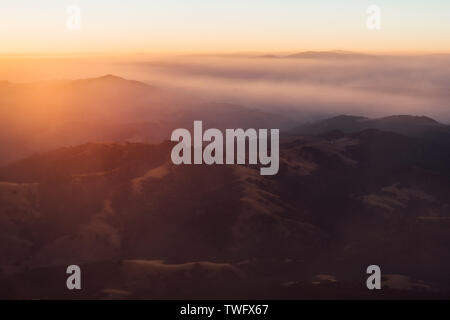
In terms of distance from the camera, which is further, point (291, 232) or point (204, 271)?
point (291, 232)

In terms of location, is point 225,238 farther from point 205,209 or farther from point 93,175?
point 93,175

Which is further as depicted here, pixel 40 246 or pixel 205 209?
pixel 205 209

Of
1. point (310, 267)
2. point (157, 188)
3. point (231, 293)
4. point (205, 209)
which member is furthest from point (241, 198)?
point (231, 293)

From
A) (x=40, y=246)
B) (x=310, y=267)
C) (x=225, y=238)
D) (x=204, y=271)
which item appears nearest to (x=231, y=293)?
(x=204, y=271)
